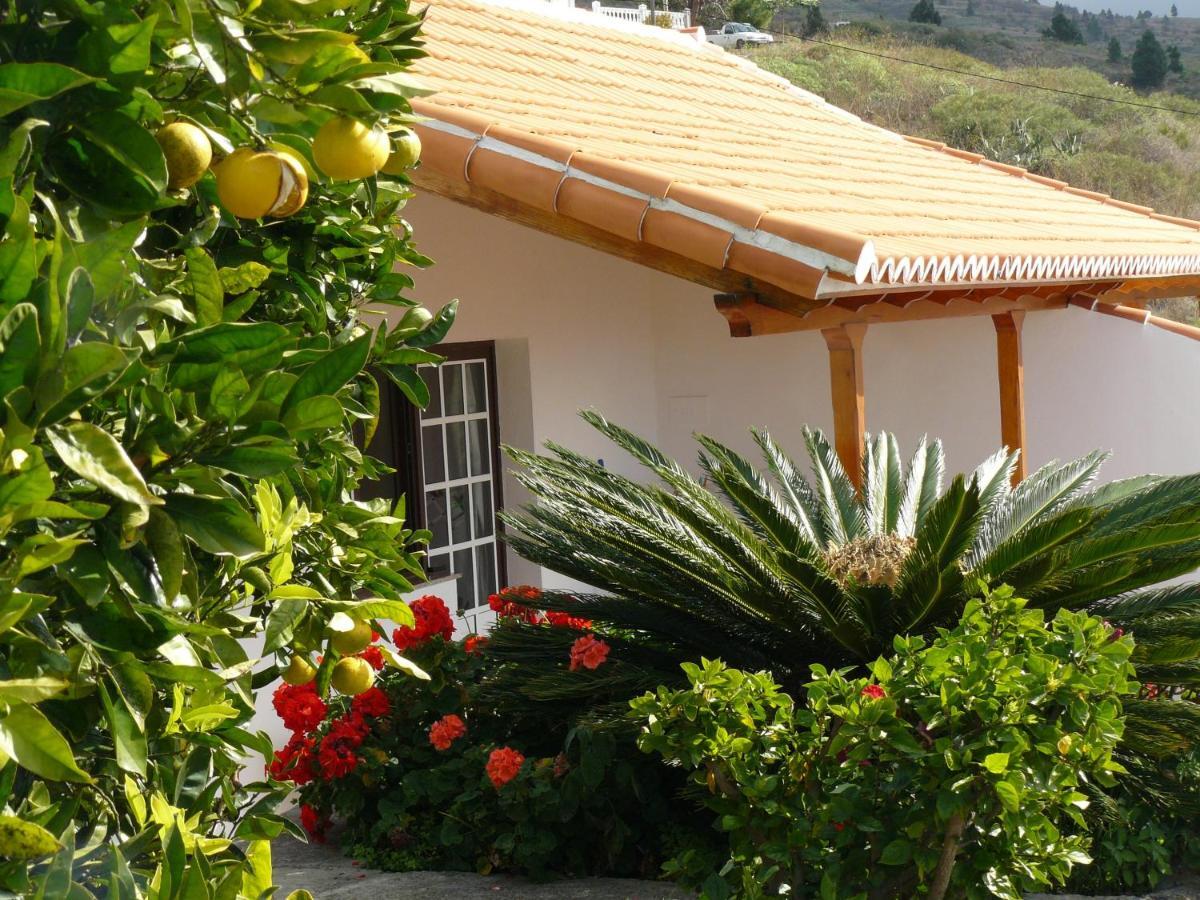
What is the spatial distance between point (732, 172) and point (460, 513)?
2.69 metres

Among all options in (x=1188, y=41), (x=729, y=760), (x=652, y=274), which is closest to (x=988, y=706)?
(x=729, y=760)

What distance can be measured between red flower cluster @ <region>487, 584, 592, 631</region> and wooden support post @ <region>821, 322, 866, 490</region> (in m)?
1.36

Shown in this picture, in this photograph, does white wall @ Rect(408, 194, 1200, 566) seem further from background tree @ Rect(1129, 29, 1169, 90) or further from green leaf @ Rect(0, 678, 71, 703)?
background tree @ Rect(1129, 29, 1169, 90)

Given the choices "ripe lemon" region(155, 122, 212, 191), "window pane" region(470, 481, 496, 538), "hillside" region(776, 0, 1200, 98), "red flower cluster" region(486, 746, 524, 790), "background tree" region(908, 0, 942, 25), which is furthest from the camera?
"background tree" region(908, 0, 942, 25)

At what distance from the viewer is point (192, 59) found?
1.52m

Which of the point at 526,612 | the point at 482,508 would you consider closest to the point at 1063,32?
the point at 482,508

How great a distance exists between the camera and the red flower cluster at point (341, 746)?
4812 mm

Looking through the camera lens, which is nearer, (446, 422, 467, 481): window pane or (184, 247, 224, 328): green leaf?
(184, 247, 224, 328): green leaf

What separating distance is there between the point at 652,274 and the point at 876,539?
4235 mm

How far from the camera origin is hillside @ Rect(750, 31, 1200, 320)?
3275 centimetres

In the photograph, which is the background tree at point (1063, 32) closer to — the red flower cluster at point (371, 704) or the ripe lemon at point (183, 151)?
the red flower cluster at point (371, 704)

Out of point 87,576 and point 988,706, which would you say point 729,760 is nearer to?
point 988,706

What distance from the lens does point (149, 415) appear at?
1321 mm

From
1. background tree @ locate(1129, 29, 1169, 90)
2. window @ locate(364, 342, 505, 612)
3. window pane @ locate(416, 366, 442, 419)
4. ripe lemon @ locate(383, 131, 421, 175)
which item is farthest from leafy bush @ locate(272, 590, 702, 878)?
background tree @ locate(1129, 29, 1169, 90)
